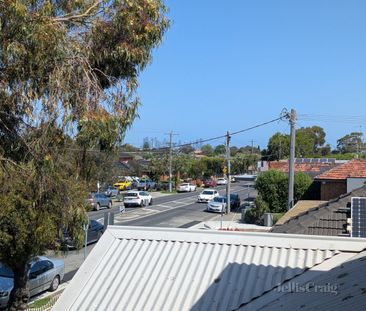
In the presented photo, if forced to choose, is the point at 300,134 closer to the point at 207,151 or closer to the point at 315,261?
the point at 207,151

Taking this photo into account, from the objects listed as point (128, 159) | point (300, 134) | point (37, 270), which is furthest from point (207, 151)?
point (37, 270)

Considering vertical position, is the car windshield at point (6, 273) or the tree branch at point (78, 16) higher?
the tree branch at point (78, 16)

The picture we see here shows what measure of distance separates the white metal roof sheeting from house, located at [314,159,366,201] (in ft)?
83.3

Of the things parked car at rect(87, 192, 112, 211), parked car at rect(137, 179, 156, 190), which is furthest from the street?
parked car at rect(137, 179, 156, 190)

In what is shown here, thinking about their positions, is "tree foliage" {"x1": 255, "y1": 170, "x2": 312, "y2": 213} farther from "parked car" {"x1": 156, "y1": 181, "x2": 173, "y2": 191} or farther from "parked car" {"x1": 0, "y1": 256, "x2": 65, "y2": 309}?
"parked car" {"x1": 156, "y1": 181, "x2": 173, "y2": 191}

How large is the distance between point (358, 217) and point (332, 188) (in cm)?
2224

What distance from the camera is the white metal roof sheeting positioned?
21.2ft

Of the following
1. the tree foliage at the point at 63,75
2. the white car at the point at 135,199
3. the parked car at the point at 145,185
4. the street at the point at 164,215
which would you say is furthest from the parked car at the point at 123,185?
the tree foliage at the point at 63,75

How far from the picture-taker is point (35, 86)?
7.84m

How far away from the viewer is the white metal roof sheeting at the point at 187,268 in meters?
6.47

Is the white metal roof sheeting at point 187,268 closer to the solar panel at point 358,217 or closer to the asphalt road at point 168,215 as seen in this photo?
the solar panel at point 358,217

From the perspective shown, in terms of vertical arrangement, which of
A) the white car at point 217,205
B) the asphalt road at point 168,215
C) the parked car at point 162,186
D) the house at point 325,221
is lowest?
the asphalt road at point 168,215

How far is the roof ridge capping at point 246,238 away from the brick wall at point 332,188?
26269 millimetres

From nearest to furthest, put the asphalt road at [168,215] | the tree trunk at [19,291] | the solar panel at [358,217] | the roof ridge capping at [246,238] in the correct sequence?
the roof ridge capping at [246,238] < the solar panel at [358,217] < the tree trunk at [19,291] < the asphalt road at [168,215]
